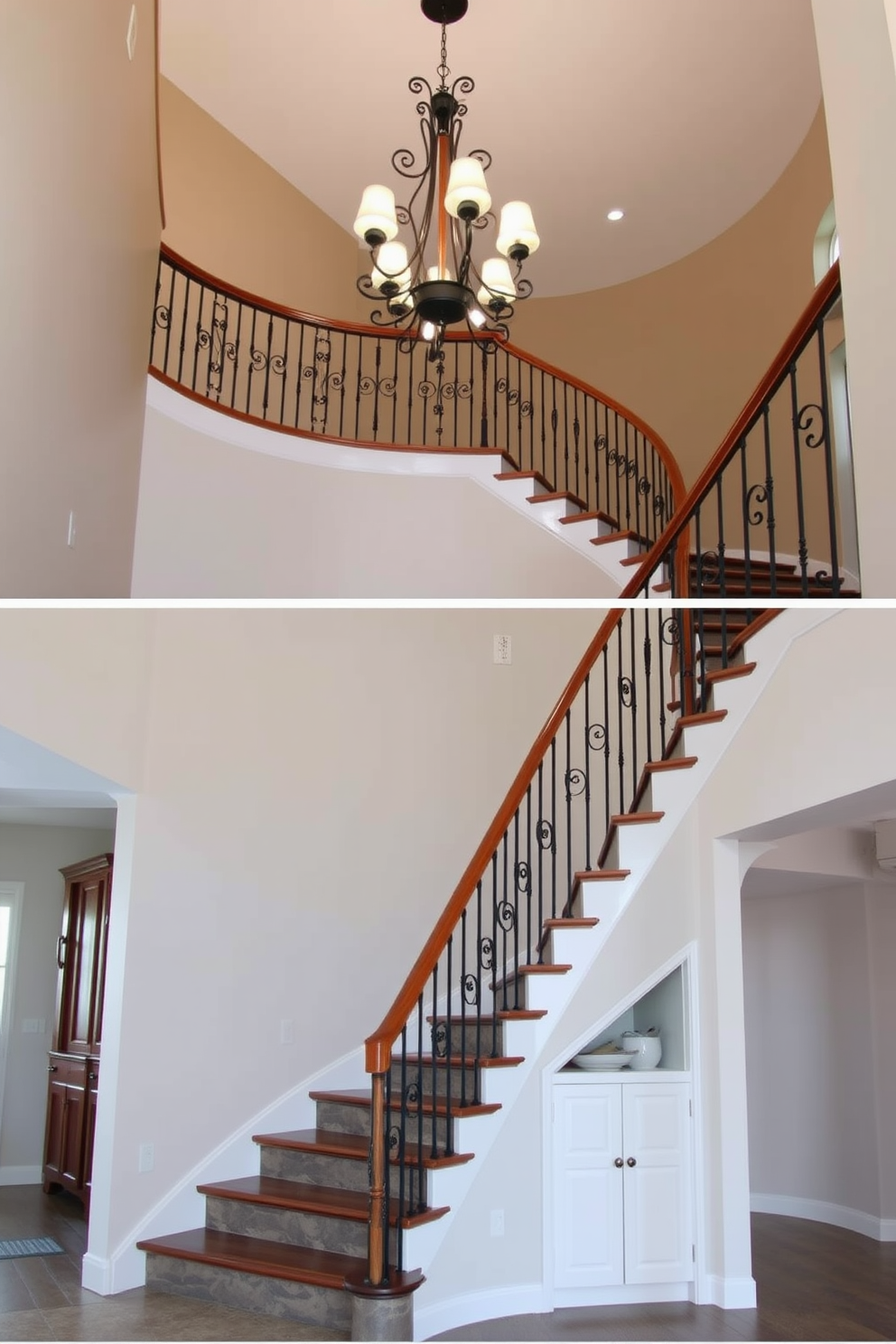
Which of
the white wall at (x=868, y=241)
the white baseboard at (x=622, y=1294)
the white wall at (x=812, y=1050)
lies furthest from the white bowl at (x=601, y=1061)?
the white wall at (x=868, y=241)

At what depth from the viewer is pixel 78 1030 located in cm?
688

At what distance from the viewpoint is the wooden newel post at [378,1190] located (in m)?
3.96

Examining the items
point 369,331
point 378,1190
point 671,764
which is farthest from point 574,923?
point 369,331

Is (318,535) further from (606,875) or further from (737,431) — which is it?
(737,431)

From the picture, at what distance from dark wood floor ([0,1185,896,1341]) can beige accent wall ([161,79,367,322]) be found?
6672 mm

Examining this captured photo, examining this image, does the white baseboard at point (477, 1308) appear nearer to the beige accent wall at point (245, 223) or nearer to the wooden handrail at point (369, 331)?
the wooden handrail at point (369, 331)

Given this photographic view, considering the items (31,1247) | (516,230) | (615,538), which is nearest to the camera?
(516,230)

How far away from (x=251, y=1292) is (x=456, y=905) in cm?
173

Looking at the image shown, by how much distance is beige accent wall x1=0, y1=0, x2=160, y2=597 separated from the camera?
3.15 meters

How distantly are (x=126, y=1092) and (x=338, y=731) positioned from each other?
83.9 inches

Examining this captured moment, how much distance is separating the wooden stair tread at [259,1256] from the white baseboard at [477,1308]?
1.05 ft

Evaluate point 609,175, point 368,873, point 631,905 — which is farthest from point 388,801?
point 609,175

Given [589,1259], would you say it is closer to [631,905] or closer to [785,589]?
[631,905]

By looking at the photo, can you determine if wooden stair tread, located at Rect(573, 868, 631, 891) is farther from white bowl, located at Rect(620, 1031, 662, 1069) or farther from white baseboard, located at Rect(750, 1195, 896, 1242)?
white baseboard, located at Rect(750, 1195, 896, 1242)
